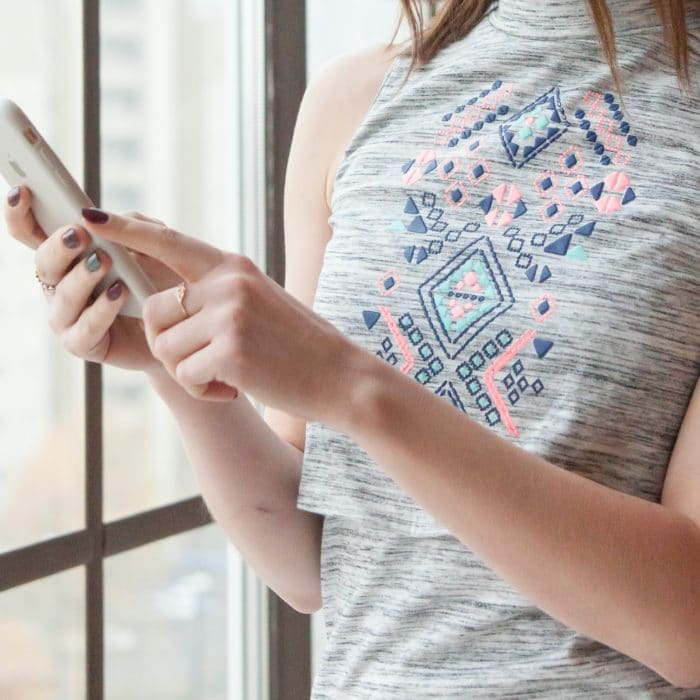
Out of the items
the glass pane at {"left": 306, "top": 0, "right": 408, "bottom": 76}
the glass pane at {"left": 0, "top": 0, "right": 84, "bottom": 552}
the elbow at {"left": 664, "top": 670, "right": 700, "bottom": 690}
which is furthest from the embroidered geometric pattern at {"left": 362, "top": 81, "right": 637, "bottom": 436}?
the glass pane at {"left": 306, "top": 0, "right": 408, "bottom": 76}

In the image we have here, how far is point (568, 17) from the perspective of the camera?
97cm

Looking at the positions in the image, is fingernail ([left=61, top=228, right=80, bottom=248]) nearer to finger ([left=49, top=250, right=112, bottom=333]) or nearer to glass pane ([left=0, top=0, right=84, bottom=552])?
finger ([left=49, top=250, right=112, bottom=333])

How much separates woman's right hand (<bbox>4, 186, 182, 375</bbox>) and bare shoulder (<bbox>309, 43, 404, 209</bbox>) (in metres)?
0.30

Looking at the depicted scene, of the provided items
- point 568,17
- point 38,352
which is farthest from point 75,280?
point 38,352

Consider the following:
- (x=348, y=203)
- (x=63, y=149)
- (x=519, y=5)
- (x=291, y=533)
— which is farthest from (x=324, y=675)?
(x=63, y=149)

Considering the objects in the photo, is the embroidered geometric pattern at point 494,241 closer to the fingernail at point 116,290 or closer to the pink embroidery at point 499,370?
the pink embroidery at point 499,370

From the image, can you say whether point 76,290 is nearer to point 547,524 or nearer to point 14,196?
point 14,196

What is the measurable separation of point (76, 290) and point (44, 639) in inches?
31.6

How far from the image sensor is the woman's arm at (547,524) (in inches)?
28.1

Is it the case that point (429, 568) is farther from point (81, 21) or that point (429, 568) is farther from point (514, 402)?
point (81, 21)

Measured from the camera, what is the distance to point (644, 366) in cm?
85

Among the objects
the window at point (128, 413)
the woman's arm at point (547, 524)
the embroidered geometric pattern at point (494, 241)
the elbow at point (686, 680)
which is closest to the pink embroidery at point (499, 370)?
the embroidered geometric pattern at point (494, 241)

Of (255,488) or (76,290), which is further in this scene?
(255,488)

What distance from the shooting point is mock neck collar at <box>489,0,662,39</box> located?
960 millimetres
